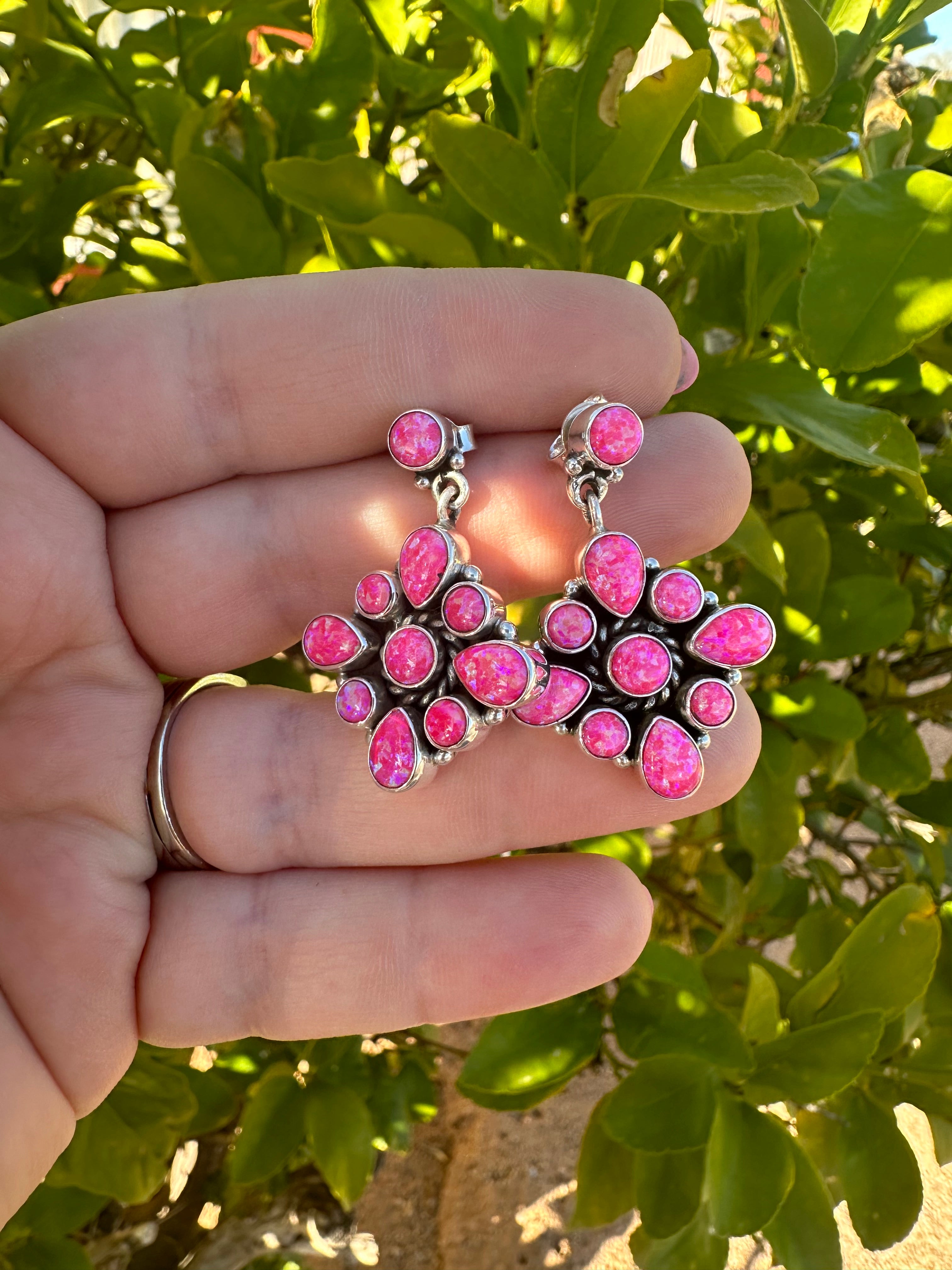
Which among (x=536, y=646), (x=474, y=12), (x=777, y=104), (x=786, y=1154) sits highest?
(x=474, y=12)

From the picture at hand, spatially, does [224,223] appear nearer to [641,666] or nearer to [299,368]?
[299,368]

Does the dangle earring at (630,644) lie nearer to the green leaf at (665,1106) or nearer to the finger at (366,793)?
the finger at (366,793)

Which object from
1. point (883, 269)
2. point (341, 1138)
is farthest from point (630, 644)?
point (341, 1138)

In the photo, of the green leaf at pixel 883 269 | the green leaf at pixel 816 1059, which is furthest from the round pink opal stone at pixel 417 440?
the green leaf at pixel 816 1059

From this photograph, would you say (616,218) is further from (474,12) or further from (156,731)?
(156,731)

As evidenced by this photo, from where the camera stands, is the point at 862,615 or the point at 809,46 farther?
Answer: the point at 862,615

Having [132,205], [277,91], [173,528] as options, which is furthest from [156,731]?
[132,205]

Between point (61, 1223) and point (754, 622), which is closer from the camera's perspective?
point (754, 622)
